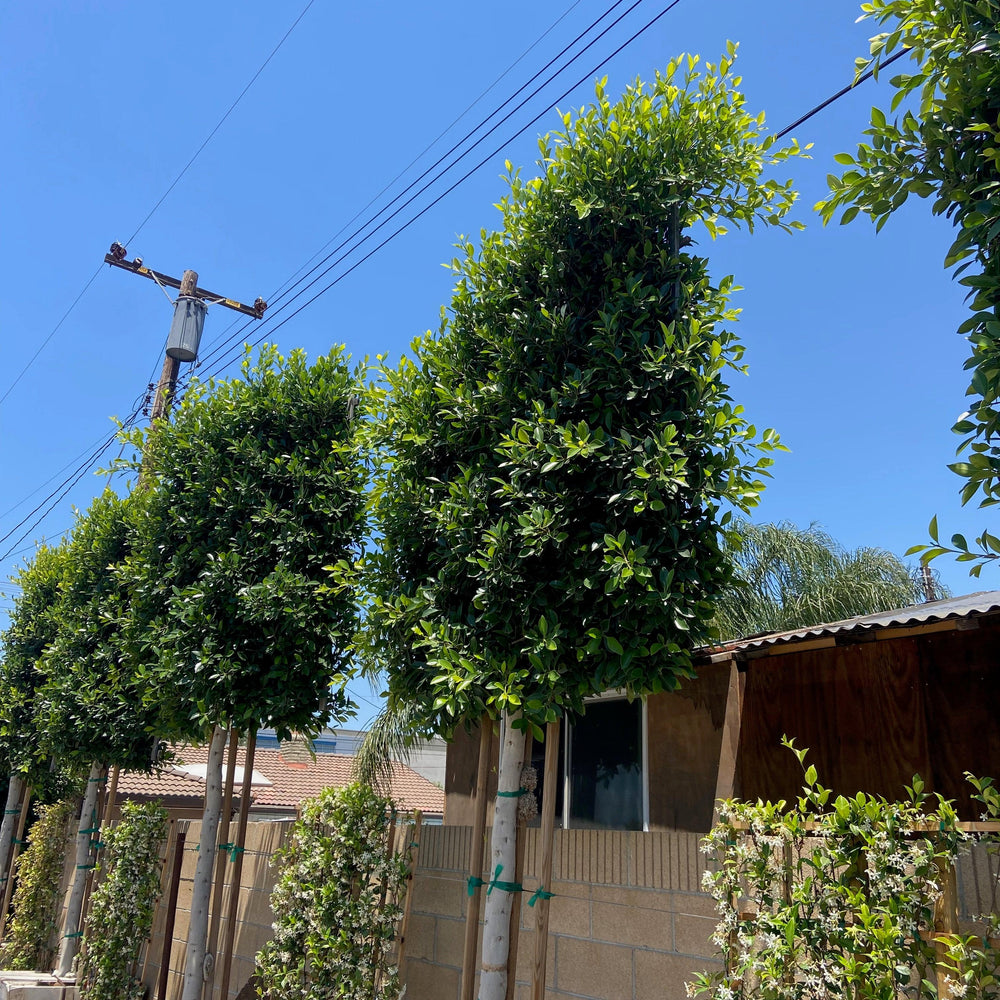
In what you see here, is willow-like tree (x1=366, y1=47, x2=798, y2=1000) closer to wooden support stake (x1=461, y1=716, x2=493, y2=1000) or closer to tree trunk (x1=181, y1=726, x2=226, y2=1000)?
wooden support stake (x1=461, y1=716, x2=493, y2=1000)

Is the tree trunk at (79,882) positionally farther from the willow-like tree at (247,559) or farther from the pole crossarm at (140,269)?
the pole crossarm at (140,269)

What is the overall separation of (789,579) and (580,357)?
61.6 ft

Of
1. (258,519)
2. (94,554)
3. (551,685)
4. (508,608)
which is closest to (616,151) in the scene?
(508,608)

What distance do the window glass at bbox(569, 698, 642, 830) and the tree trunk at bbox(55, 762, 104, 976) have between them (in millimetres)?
6340

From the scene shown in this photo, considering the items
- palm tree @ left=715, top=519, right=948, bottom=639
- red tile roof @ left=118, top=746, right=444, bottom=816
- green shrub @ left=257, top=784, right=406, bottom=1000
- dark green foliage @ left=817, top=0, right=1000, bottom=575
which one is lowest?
green shrub @ left=257, top=784, right=406, bottom=1000

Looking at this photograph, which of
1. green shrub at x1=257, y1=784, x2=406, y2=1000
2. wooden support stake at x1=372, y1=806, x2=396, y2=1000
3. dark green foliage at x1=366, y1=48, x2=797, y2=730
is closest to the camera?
dark green foliage at x1=366, y1=48, x2=797, y2=730

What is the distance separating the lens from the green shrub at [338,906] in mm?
5430

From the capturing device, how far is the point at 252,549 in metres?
7.02

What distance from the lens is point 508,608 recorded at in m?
4.34

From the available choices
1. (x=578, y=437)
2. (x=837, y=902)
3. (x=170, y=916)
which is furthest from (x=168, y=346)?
(x=837, y=902)

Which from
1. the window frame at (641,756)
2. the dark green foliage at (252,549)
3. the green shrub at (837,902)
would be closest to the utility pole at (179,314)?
the dark green foliage at (252,549)

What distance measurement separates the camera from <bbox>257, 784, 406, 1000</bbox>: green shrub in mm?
5430

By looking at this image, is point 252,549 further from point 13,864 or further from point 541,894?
point 13,864

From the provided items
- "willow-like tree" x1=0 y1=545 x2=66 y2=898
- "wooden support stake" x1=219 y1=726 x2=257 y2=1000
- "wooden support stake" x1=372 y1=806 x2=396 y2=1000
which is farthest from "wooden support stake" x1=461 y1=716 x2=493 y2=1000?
"willow-like tree" x1=0 y1=545 x2=66 y2=898
